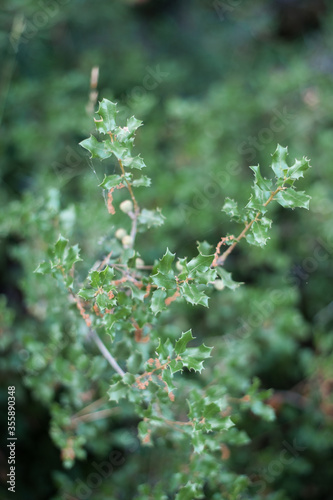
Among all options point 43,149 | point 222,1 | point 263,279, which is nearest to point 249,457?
point 263,279

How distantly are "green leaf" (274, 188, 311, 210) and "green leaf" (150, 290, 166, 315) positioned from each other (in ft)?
1.10

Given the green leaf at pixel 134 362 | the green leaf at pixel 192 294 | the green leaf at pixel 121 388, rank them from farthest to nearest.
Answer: the green leaf at pixel 134 362, the green leaf at pixel 121 388, the green leaf at pixel 192 294

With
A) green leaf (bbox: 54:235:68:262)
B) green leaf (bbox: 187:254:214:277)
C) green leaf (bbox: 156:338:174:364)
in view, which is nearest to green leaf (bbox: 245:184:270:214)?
green leaf (bbox: 187:254:214:277)

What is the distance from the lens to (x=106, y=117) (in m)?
1.05

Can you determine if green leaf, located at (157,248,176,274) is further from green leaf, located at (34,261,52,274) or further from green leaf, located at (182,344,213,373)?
green leaf, located at (34,261,52,274)

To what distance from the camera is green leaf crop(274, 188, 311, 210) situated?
105 cm

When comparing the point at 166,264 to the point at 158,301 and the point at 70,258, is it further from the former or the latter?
the point at 70,258

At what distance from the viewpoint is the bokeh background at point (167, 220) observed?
180 cm

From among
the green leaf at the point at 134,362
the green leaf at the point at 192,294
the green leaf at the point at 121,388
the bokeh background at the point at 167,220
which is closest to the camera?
the green leaf at the point at 192,294

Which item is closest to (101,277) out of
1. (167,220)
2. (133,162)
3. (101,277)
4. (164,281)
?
(101,277)

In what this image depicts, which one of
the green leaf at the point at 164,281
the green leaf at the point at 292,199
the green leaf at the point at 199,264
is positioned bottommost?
the green leaf at the point at 164,281

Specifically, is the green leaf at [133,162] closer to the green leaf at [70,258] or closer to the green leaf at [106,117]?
the green leaf at [106,117]

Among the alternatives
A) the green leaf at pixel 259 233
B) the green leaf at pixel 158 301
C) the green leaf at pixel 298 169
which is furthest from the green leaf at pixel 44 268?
the green leaf at pixel 298 169

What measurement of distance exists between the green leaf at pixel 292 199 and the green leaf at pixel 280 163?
0.04 m
